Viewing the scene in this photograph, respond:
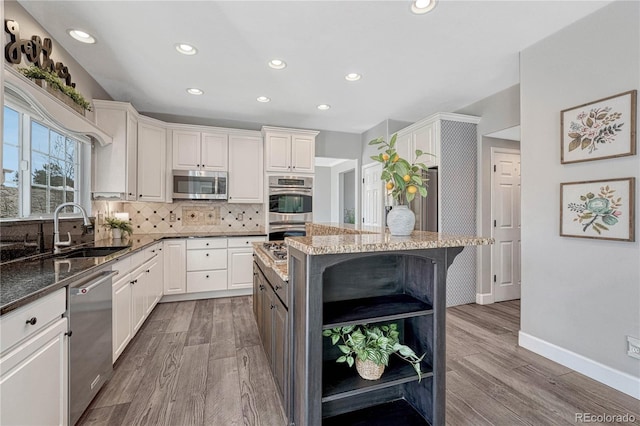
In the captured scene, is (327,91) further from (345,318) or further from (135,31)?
(345,318)

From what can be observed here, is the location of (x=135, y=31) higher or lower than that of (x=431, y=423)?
higher

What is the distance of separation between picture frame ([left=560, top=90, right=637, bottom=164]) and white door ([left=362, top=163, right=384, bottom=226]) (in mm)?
2551

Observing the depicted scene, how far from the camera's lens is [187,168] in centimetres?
411

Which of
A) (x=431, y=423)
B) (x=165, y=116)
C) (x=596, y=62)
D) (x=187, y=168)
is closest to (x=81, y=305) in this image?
(x=431, y=423)

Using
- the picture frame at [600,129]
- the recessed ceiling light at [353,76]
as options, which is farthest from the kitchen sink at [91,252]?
the picture frame at [600,129]

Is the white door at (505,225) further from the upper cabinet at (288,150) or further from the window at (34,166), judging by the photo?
the window at (34,166)

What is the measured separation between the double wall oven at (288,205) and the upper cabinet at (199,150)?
0.82m

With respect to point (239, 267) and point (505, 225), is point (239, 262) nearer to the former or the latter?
point (239, 267)

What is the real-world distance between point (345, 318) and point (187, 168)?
3564 millimetres

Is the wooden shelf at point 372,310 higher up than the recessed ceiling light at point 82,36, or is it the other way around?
the recessed ceiling light at point 82,36

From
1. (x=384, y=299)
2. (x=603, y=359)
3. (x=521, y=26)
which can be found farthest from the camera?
(x=521, y=26)

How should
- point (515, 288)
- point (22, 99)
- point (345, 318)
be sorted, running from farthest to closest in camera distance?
point (515, 288) < point (22, 99) < point (345, 318)

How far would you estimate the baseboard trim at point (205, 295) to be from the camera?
396cm

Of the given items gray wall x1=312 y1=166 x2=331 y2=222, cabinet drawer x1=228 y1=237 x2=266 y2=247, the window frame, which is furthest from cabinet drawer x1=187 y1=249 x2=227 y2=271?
gray wall x1=312 y1=166 x2=331 y2=222
